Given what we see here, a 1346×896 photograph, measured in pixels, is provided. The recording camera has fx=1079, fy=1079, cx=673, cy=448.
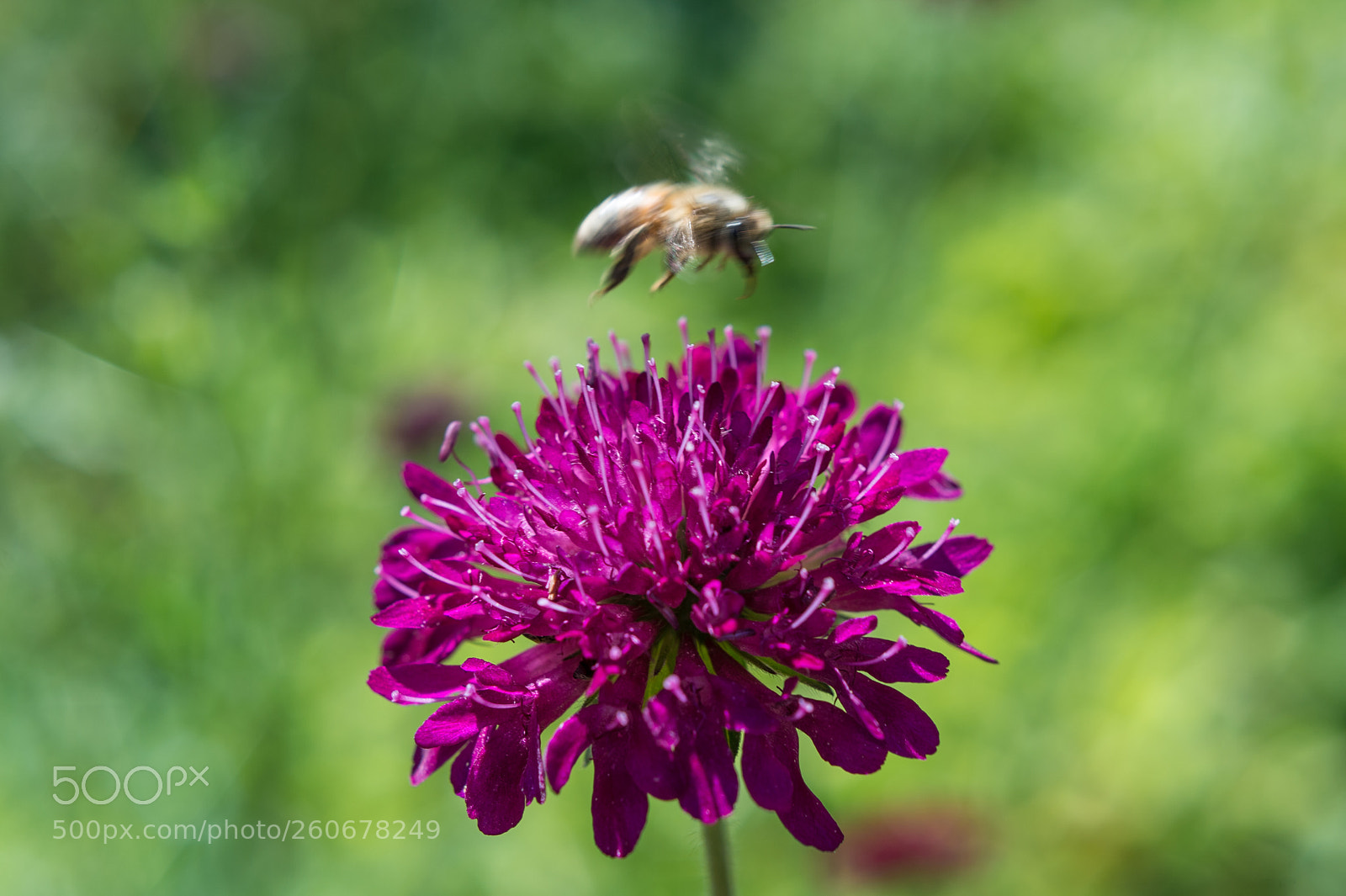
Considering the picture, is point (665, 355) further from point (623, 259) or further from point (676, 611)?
point (676, 611)

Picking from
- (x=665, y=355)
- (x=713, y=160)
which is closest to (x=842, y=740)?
(x=713, y=160)

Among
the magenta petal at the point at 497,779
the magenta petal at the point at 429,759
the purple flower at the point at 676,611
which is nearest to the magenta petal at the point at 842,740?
the purple flower at the point at 676,611

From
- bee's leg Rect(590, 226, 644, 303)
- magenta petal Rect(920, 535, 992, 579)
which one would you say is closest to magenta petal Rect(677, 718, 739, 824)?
magenta petal Rect(920, 535, 992, 579)

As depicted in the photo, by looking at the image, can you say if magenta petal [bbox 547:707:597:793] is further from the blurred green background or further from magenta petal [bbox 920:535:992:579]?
the blurred green background

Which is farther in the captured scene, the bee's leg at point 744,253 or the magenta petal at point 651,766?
the bee's leg at point 744,253

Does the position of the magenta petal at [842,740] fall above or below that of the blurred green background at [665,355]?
below

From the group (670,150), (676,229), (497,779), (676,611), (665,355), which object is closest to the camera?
(497,779)

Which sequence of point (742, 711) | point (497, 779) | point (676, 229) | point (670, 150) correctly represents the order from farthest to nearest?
point (670, 150) < point (676, 229) < point (497, 779) < point (742, 711)

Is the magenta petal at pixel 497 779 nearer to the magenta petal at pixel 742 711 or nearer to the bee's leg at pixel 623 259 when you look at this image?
the magenta petal at pixel 742 711
